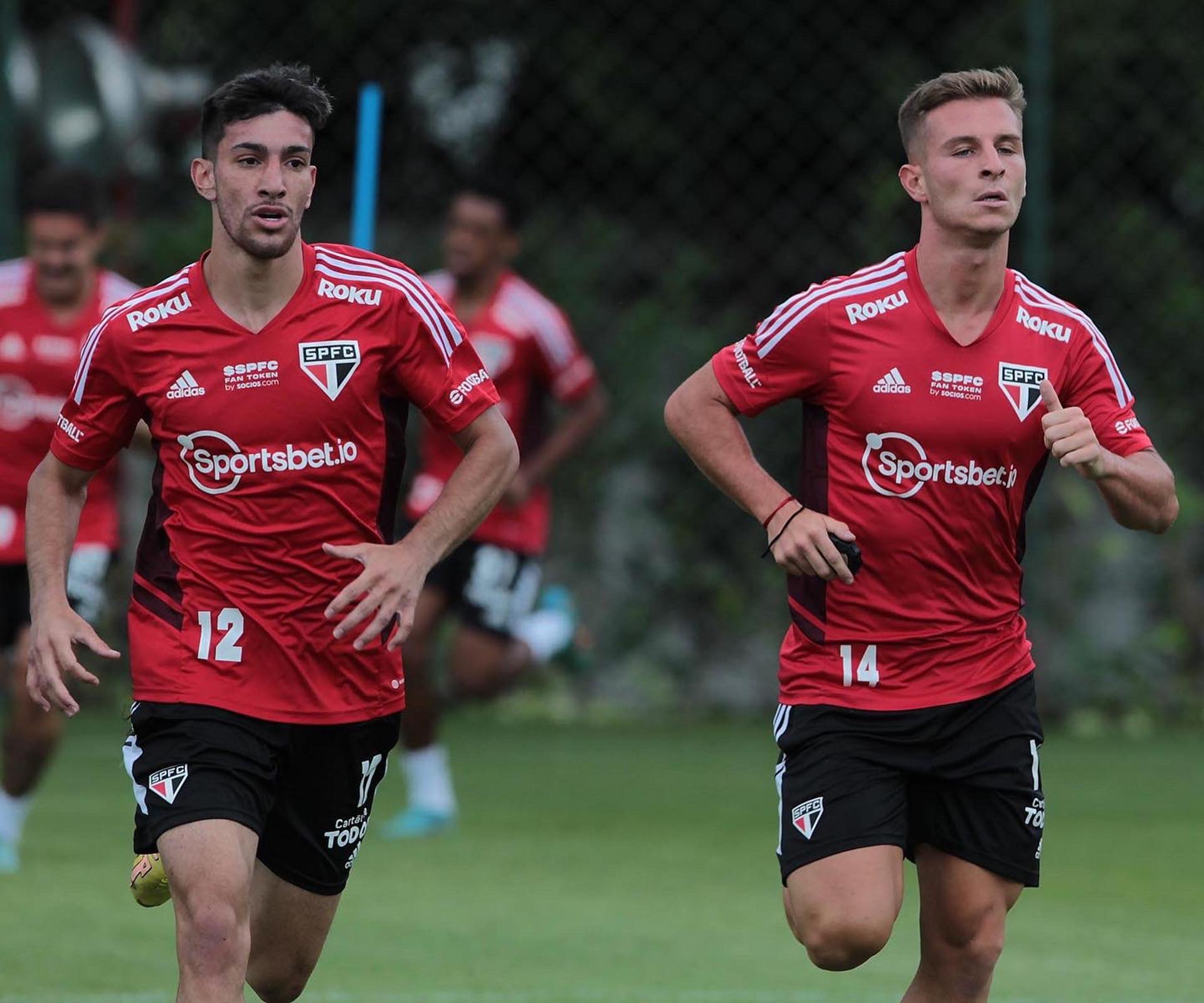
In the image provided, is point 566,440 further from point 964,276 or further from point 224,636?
point 224,636

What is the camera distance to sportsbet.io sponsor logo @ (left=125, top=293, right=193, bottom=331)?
5.14m

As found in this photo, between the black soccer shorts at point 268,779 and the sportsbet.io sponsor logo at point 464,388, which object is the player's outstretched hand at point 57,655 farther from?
the sportsbet.io sponsor logo at point 464,388

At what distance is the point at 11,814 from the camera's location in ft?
28.6

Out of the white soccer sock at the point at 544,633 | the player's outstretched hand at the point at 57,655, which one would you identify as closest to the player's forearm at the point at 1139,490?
the player's outstretched hand at the point at 57,655

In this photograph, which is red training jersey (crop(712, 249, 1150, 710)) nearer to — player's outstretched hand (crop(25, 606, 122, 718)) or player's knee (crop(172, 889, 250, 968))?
player's knee (crop(172, 889, 250, 968))

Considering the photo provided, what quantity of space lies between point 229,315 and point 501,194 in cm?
519

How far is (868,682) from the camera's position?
528 cm

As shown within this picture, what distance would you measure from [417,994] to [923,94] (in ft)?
9.63

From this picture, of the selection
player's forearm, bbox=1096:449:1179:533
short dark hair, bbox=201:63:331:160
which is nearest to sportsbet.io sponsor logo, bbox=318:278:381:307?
short dark hair, bbox=201:63:331:160

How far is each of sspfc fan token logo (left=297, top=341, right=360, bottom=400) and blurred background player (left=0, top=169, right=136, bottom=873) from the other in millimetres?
3715

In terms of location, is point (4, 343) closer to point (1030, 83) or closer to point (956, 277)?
point (956, 277)

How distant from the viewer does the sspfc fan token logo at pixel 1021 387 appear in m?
5.25

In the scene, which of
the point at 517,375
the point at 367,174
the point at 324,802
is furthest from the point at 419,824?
the point at 324,802

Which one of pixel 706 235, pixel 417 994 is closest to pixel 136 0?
pixel 706 235
